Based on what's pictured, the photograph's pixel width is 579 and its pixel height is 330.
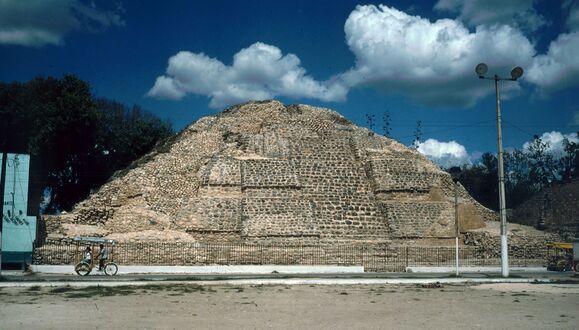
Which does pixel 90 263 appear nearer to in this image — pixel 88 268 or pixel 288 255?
pixel 88 268

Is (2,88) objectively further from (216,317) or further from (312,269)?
(216,317)

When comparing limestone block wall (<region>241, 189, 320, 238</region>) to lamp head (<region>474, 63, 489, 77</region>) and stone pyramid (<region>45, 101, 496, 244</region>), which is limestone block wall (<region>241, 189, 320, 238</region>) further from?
lamp head (<region>474, 63, 489, 77</region>)

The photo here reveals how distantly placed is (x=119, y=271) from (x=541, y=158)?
6126cm

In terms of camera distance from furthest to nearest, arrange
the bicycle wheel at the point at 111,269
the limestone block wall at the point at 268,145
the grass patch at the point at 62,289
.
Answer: the limestone block wall at the point at 268,145 < the bicycle wheel at the point at 111,269 < the grass patch at the point at 62,289

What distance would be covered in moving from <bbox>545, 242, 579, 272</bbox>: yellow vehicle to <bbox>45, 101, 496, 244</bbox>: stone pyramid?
575 cm

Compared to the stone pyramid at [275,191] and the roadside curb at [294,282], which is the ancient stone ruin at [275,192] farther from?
the roadside curb at [294,282]

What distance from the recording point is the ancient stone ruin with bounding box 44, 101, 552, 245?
99.9ft

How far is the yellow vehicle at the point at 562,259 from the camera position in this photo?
27.0 meters

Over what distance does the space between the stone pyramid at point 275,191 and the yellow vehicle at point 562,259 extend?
18.9 ft

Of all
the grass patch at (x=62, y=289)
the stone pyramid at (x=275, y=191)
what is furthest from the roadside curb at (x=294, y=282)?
the stone pyramid at (x=275, y=191)

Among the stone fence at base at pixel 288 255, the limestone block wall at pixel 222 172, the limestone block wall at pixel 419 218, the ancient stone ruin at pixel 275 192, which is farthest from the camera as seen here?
the limestone block wall at pixel 222 172

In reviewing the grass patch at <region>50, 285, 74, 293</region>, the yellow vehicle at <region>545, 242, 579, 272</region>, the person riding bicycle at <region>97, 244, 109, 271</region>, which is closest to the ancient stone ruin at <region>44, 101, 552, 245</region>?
the person riding bicycle at <region>97, 244, 109, 271</region>

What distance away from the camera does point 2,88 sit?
123 ft

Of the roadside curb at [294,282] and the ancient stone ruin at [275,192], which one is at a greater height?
the ancient stone ruin at [275,192]
